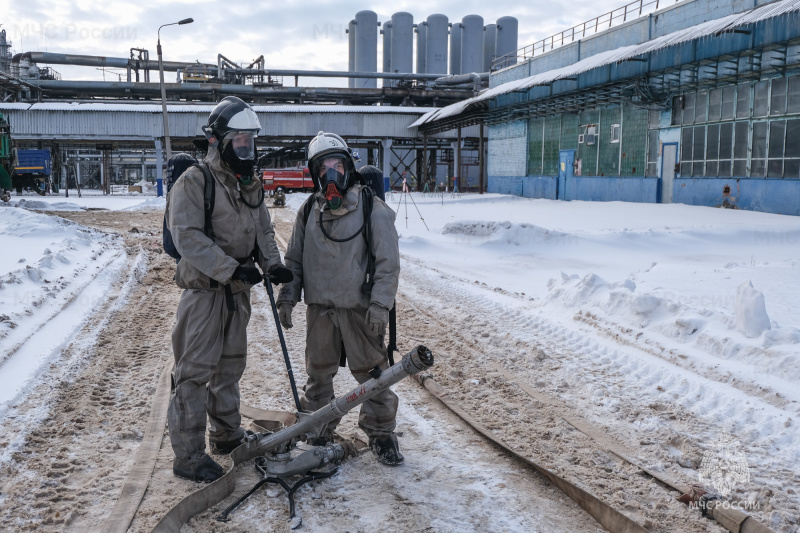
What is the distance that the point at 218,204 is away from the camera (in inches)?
146

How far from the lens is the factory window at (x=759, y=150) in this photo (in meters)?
18.8

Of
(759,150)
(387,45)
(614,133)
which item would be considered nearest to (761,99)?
(759,150)

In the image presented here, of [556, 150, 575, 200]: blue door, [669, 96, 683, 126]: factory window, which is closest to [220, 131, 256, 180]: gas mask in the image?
[669, 96, 683, 126]: factory window

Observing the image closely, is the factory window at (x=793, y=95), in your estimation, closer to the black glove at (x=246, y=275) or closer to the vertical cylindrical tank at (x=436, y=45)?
the black glove at (x=246, y=275)

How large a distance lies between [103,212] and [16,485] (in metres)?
24.7

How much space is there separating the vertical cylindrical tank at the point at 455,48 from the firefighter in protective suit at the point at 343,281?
203ft

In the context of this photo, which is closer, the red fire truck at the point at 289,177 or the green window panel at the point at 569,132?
the green window panel at the point at 569,132

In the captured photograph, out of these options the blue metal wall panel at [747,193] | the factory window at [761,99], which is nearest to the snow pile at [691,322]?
the blue metal wall panel at [747,193]

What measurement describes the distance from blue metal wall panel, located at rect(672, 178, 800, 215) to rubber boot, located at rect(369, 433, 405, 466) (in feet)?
58.8

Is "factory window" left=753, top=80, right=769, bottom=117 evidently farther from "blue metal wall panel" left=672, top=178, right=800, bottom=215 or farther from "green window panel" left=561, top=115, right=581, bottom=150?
"green window panel" left=561, top=115, right=581, bottom=150

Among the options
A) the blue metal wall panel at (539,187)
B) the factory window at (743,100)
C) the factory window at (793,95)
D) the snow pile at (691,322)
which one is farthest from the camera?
the blue metal wall panel at (539,187)

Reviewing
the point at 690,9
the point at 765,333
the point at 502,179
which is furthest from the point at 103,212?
the point at 765,333

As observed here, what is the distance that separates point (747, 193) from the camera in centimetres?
1956

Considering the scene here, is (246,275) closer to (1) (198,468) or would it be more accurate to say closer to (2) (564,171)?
(1) (198,468)
